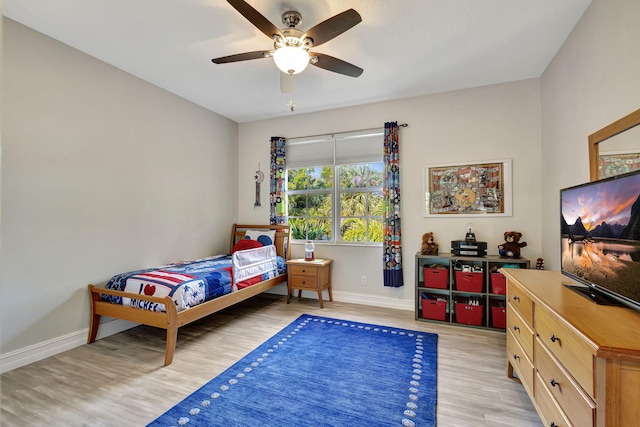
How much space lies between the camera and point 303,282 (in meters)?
4.12

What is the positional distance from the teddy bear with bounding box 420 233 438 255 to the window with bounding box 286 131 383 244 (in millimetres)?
610

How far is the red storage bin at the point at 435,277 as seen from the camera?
3500 mm

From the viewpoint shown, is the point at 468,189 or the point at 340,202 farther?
the point at 340,202

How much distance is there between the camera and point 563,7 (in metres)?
2.34

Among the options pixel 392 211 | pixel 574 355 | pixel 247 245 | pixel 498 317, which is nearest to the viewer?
pixel 574 355

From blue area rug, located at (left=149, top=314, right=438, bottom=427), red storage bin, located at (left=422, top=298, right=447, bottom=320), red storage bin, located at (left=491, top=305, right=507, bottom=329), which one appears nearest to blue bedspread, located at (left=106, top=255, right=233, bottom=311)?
blue area rug, located at (left=149, top=314, right=438, bottom=427)

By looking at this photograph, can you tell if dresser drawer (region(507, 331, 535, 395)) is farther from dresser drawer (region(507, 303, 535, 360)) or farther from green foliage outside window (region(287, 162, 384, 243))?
green foliage outside window (region(287, 162, 384, 243))

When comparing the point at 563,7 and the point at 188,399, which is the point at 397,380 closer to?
the point at 188,399

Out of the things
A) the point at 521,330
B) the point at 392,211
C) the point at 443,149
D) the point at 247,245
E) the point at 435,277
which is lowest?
the point at 521,330

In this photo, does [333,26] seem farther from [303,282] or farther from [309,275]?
[303,282]

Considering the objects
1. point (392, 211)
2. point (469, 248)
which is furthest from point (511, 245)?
point (392, 211)

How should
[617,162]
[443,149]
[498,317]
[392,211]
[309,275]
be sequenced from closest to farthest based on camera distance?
1. [617,162]
2. [498,317]
3. [443,149]
4. [392,211]
5. [309,275]

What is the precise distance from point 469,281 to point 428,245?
572mm

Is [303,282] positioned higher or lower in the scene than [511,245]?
lower
